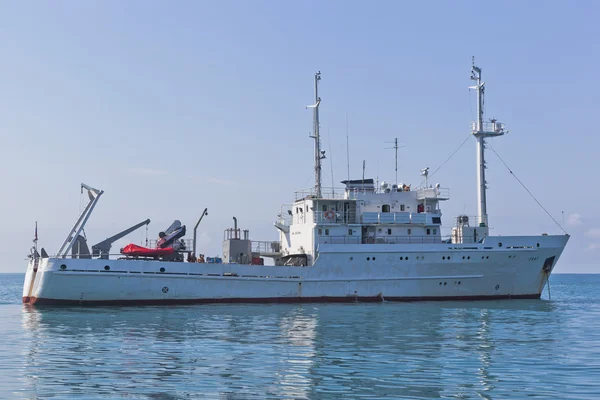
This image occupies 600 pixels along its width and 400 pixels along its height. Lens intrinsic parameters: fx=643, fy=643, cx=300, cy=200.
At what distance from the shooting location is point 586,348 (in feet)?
57.9

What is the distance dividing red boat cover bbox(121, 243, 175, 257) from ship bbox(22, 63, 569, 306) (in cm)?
5

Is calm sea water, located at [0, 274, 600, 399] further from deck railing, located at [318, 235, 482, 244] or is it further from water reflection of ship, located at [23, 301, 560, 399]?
deck railing, located at [318, 235, 482, 244]

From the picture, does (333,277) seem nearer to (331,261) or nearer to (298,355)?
(331,261)

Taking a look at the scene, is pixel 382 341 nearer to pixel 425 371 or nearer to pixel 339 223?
pixel 425 371

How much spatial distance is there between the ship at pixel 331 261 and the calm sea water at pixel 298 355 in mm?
3113

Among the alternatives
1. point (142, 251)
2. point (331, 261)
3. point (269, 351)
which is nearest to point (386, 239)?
point (331, 261)

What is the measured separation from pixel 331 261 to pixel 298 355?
1536 cm

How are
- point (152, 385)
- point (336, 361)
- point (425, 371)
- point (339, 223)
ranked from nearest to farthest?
point (152, 385)
point (425, 371)
point (336, 361)
point (339, 223)

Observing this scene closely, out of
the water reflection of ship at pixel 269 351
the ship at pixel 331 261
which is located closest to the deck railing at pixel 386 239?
the ship at pixel 331 261

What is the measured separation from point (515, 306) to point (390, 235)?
6878mm

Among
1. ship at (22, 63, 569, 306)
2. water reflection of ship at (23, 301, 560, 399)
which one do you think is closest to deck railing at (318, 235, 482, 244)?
ship at (22, 63, 569, 306)

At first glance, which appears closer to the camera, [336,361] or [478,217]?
[336,361]

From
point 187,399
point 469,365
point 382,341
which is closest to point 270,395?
point 187,399

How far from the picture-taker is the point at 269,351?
1661 centimetres
